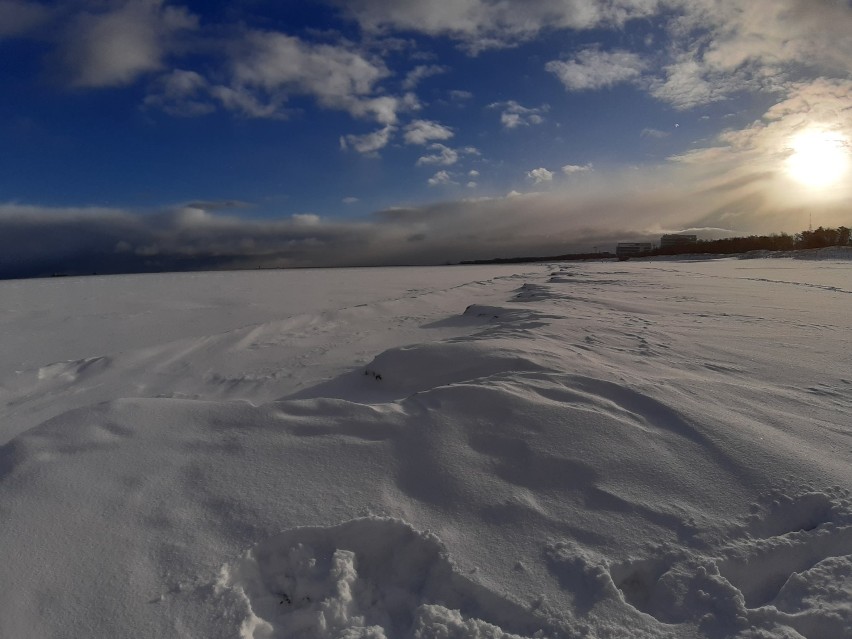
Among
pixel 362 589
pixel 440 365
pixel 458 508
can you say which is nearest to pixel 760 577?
pixel 458 508

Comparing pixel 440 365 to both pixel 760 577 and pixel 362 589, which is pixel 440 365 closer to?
pixel 362 589

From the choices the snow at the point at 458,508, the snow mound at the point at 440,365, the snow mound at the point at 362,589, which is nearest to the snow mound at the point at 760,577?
the snow at the point at 458,508

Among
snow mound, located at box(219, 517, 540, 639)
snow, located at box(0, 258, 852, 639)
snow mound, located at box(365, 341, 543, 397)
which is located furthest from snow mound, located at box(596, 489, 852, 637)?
snow mound, located at box(365, 341, 543, 397)

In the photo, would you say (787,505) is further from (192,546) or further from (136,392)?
(136,392)

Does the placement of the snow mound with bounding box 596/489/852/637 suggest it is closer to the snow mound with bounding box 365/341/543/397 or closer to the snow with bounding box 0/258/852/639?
the snow with bounding box 0/258/852/639

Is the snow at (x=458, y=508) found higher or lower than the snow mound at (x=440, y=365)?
lower

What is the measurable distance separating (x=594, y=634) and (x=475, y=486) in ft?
2.06

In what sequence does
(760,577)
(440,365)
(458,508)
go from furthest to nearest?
(440,365) < (458,508) < (760,577)

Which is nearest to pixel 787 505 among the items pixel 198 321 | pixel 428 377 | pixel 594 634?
pixel 594 634

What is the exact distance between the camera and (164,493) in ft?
5.71

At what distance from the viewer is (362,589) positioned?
55.4 inches

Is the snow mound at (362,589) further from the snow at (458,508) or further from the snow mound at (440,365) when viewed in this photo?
the snow mound at (440,365)

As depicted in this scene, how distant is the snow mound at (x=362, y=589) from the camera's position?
126cm

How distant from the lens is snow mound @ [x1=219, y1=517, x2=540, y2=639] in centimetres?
126
